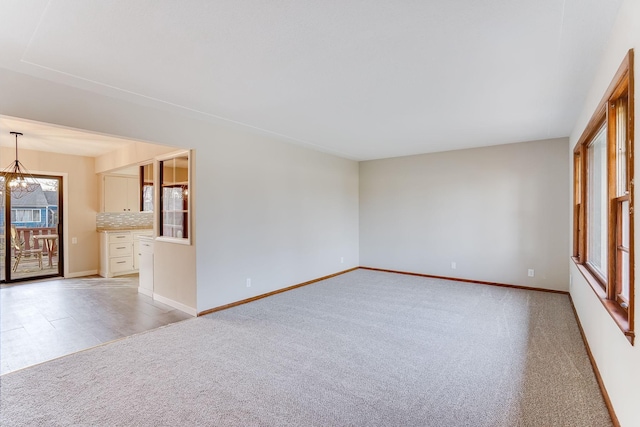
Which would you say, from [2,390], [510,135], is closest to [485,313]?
[510,135]

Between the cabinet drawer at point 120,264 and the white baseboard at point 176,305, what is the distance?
2394mm

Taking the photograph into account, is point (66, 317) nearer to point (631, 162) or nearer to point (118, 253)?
point (118, 253)

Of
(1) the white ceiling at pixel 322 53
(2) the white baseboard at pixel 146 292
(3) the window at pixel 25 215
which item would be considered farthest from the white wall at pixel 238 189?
(3) the window at pixel 25 215

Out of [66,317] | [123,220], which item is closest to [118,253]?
[123,220]

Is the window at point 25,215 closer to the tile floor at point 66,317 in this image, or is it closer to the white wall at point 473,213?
the tile floor at point 66,317

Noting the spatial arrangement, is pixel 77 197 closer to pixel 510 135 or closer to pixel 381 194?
pixel 381 194

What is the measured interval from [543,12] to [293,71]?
1.68 metres

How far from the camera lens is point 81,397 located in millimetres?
2184

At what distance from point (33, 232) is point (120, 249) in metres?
1.64

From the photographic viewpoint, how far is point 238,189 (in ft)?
14.3

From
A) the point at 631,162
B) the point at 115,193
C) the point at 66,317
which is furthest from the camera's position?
the point at 115,193

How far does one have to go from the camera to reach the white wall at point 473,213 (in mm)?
4895

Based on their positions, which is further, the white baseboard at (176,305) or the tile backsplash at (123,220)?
the tile backsplash at (123,220)

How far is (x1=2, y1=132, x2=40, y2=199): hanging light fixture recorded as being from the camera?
562cm
